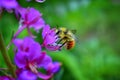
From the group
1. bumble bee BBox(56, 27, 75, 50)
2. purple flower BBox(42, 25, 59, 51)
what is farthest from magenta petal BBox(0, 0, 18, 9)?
bumble bee BBox(56, 27, 75, 50)

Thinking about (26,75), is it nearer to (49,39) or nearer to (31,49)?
(31,49)

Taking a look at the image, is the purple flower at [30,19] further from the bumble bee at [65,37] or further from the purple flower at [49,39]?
the bumble bee at [65,37]

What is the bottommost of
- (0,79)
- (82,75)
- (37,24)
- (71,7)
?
(82,75)

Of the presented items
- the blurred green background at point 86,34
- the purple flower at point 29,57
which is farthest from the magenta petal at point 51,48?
the blurred green background at point 86,34

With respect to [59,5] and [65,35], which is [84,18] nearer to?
[59,5]

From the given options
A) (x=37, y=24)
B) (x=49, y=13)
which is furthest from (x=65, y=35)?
(x=49, y=13)

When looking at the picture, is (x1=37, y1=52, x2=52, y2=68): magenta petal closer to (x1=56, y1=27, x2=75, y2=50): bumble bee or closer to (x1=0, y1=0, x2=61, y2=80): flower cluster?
(x1=0, y1=0, x2=61, y2=80): flower cluster
